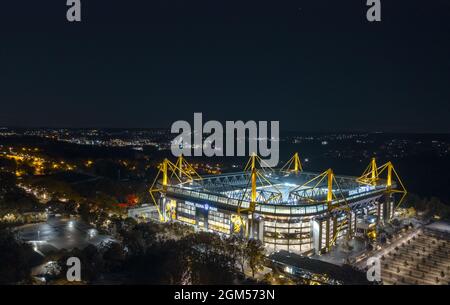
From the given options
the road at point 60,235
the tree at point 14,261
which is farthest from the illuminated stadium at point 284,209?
the tree at point 14,261

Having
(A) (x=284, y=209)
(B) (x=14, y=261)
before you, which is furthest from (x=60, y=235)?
(A) (x=284, y=209)

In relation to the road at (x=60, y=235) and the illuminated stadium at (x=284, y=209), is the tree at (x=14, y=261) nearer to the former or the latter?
the road at (x=60, y=235)

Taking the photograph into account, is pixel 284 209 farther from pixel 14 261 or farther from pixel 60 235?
pixel 14 261

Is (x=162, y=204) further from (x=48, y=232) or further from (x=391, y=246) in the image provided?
(x=391, y=246)

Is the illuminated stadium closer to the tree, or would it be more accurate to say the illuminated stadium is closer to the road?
the road

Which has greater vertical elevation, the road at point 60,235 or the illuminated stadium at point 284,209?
the illuminated stadium at point 284,209

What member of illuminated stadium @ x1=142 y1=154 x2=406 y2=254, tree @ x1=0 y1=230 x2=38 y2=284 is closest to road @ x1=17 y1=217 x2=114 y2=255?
tree @ x1=0 y1=230 x2=38 y2=284

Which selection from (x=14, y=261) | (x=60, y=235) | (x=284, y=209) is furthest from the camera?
(x=60, y=235)

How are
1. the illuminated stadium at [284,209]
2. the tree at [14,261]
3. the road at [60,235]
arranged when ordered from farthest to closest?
1. the illuminated stadium at [284,209]
2. the road at [60,235]
3. the tree at [14,261]

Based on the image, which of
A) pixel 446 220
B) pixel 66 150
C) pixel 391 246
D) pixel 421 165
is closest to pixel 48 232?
pixel 391 246
